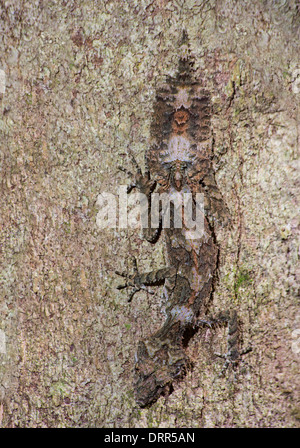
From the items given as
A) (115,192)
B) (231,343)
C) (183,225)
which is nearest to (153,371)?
(231,343)

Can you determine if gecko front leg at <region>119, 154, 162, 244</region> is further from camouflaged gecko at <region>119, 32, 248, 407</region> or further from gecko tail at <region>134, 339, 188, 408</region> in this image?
gecko tail at <region>134, 339, 188, 408</region>

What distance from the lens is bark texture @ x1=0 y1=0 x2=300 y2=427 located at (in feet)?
8.06

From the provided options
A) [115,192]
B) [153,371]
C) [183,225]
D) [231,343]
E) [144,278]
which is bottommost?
[153,371]

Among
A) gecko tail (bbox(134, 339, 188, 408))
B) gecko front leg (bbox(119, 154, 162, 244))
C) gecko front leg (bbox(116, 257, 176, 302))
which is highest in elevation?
gecko front leg (bbox(119, 154, 162, 244))

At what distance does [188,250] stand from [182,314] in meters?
0.43

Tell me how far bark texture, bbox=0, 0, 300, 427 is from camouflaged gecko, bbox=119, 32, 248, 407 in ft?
0.24

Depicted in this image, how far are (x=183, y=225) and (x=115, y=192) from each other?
1.74ft

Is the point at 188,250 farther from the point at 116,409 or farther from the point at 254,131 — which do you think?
the point at 116,409

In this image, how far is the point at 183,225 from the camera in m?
2.71

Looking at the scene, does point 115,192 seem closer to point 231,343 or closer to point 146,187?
point 146,187

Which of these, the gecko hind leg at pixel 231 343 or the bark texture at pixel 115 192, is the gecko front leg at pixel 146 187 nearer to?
the bark texture at pixel 115 192

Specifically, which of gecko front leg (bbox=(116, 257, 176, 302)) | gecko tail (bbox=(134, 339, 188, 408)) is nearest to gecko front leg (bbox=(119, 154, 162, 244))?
gecko front leg (bbox=(116, 257, 176, 302))

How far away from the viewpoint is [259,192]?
2.62 m

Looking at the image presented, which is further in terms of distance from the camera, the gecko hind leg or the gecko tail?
the gecko hind leg
